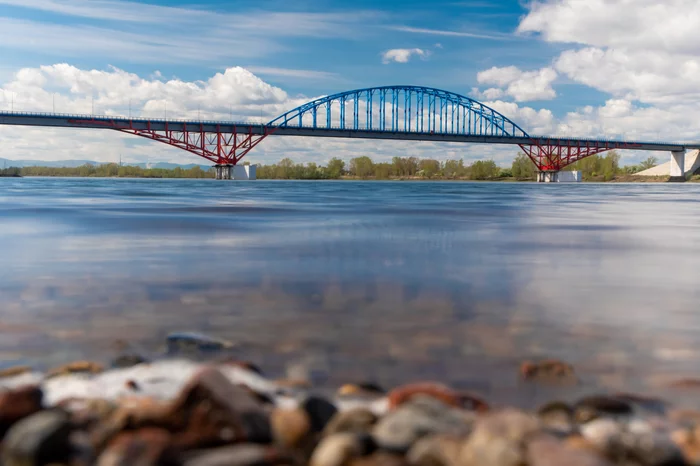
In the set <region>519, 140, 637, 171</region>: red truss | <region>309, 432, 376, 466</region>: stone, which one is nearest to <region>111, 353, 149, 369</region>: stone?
<region>309, 432, 376, 466</region>: stone

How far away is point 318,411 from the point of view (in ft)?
12.3

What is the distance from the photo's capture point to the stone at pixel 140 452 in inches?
119

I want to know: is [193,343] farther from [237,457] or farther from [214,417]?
[237,457]

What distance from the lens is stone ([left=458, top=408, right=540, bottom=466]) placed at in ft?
9.86

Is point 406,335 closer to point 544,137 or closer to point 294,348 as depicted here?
point 294,348

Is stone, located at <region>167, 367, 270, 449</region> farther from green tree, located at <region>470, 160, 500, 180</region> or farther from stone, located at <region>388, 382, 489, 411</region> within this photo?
green tree, located at <region>470, 160, 500, 180</region>

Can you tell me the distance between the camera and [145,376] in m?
4.64

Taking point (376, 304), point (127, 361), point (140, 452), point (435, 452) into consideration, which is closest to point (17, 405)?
point (140, 452)

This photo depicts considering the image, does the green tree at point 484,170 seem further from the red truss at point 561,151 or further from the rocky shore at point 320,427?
the rocky shore at point 320,427

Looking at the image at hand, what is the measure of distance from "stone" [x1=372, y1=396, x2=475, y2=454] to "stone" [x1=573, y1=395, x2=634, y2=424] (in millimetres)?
795

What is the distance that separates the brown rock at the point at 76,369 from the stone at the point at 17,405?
0.80 metres

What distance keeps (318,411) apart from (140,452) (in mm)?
1103

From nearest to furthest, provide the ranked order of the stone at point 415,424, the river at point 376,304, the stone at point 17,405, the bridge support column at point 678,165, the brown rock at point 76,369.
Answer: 1. the stone at point 415,424
2. the stone at point 17,405
3. the brown rock at point 76,369
4. the river at point 376,304
5. the bridge support column at point 678,165

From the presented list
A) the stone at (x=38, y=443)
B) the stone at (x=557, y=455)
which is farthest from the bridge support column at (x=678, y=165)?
the stone at (x=38, y=443)
